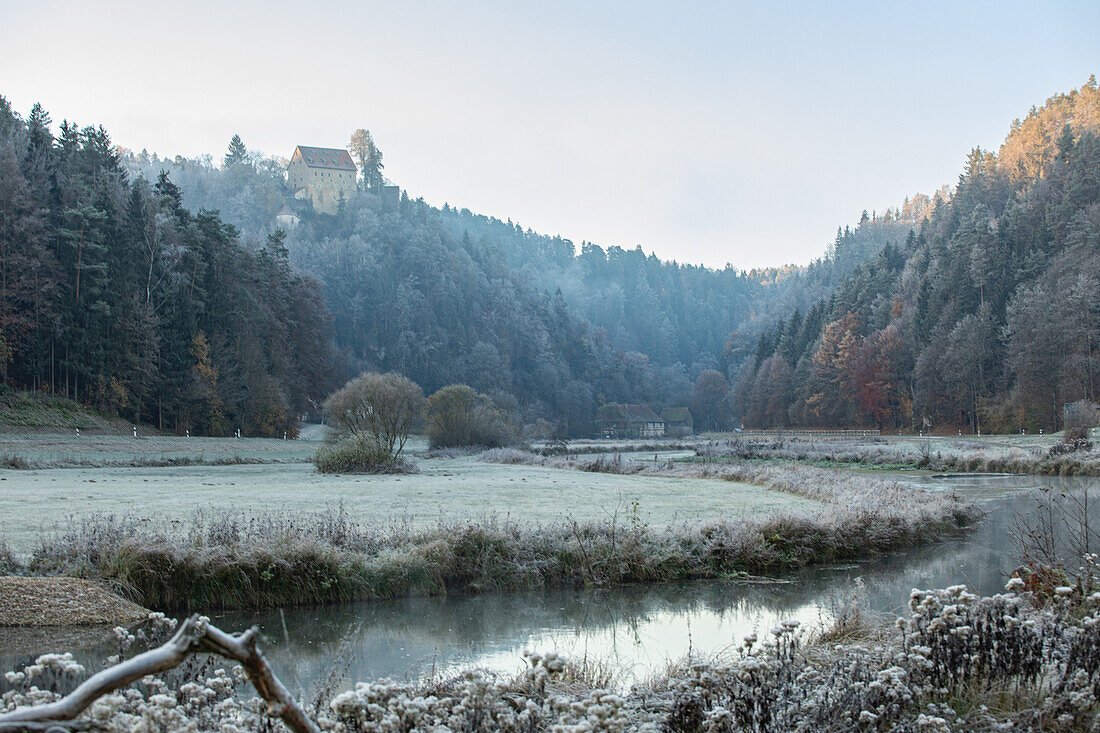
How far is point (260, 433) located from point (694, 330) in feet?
449

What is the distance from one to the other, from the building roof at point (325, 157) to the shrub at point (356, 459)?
127 meters

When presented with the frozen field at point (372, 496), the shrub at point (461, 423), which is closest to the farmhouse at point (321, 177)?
the shrub at point (461, 423)

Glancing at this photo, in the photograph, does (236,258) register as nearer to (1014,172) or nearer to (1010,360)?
(1010,360)

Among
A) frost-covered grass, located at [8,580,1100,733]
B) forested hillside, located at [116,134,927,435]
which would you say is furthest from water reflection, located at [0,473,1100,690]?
forested hillside, located at [116,134,927,435]

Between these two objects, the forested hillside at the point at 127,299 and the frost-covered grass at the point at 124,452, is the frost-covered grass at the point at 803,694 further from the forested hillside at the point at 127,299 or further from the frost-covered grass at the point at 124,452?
the forested hillside at the point at 127,299

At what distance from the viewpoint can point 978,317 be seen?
72.8 meters

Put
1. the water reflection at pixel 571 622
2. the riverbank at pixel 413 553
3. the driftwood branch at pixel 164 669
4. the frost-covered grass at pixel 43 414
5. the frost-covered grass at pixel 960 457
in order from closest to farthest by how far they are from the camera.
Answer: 1. the driftwood branch at pixel 164 669
2. the water reflection at pixel 571 622
3. the riverbank at pixel 413 553
4. the frost-covered grass at pixel 960 457
5. the frost-covered grass at pixel 43 414

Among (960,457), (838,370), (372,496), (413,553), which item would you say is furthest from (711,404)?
(413,553)

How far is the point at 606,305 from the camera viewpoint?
596ft

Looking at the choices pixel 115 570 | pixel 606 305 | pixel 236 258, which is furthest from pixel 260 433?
pixel 606 305

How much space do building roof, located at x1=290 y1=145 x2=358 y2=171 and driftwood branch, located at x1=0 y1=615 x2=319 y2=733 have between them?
159m

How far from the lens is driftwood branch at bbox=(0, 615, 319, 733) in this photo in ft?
7.19

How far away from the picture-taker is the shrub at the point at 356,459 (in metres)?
35.5

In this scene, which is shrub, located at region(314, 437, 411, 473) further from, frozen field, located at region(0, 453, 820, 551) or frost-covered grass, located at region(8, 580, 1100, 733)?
frost-covered grass, located at region(8, 580, 1100, 733)
